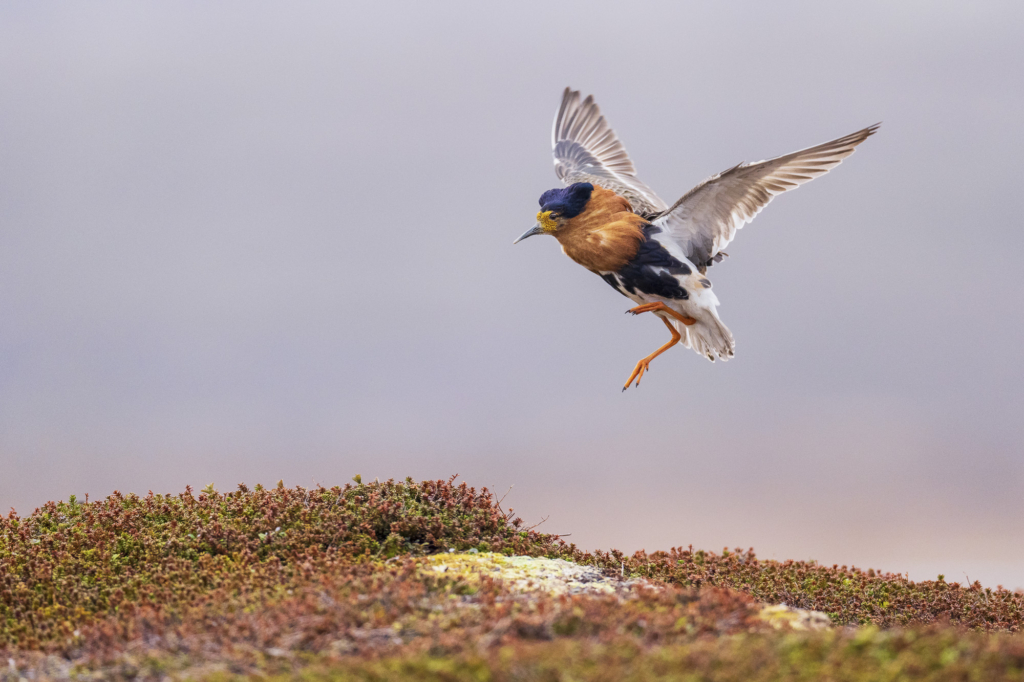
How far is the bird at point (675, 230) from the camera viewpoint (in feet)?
27.2

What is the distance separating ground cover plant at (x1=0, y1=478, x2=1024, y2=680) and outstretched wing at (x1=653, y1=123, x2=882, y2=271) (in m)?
3.17

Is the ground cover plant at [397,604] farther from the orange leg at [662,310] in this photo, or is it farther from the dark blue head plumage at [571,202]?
the dark blue head plumage at [571,202]

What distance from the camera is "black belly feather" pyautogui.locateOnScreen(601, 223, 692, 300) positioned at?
8477 mm

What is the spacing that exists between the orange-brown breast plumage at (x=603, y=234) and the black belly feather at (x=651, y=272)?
78mm

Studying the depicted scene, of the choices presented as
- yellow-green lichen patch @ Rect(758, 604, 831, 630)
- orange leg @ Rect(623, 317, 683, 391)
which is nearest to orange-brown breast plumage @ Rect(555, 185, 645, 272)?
orange leg @ Rect(623, 317, 683, 391)

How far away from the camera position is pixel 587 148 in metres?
12.8

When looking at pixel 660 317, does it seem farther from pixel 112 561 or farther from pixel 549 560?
pixel 112 561

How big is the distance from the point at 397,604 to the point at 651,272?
4342mm

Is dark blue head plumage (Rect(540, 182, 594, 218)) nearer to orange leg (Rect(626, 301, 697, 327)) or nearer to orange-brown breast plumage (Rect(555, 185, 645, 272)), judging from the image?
orange-brown breast plumage (Rect(555, 185, 645, 272))

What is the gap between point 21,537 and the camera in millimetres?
8109

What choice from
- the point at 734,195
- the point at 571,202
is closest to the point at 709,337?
the point at 734,195

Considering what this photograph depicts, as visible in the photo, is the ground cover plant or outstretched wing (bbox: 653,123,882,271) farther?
outstretched wing (bbox: 653,123,882,271)

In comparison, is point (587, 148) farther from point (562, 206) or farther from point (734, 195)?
point (734, 195)

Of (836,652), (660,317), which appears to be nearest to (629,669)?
(836,652)
